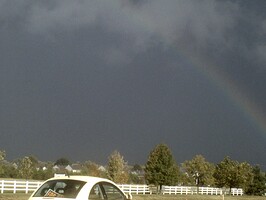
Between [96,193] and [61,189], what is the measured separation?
93cm

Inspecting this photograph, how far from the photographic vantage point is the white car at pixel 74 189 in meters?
11.3

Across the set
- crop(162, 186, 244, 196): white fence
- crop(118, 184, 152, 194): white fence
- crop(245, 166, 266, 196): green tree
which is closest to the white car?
crop(118, 184, 152, 194): white fence

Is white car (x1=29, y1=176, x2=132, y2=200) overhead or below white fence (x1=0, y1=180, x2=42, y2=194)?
below

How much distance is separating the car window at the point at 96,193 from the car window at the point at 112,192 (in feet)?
0.78

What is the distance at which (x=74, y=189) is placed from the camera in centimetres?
1148

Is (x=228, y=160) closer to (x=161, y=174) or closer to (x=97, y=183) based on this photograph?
(x=161, y=174)

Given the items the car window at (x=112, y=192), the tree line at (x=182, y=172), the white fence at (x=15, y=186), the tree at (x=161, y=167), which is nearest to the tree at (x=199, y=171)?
the tree line at (x=182, y=172)

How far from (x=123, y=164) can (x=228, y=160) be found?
53.6 feet

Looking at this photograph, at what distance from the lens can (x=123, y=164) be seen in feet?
200

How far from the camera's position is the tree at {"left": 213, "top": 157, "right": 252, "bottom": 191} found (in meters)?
64.5

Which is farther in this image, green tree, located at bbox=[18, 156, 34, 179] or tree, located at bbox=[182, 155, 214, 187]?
green tree, located at bbox=[18, 156, 34, 179]

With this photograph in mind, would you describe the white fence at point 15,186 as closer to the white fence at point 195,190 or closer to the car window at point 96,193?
the white fence at point 195,190

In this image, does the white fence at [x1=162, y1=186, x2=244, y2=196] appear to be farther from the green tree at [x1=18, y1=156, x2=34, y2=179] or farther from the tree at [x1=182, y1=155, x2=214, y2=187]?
the green tree at [x1=18, y1=156, x2=34, y2=179]

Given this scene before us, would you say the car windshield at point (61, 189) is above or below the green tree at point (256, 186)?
below
